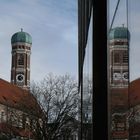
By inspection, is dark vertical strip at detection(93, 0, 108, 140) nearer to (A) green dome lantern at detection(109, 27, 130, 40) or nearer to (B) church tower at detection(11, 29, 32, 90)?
(A) green dome lantern at detection(109, 27, 130, 40)

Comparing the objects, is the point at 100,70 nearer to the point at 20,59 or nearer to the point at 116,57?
the point at 116,57

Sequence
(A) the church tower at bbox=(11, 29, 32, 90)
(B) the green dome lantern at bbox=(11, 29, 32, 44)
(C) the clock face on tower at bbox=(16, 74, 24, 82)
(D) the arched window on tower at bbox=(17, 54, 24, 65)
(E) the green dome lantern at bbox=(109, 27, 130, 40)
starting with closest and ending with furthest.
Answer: (E) the green dome lantern at bbox=(109, 27, 130, 40) → (C) the clock face on tower at bbox=(16, 74, 24, 82) → (A) the church tower at bbox=(11, 29, 32, 90) → (D) the arched window on tower at bbox=(17, 54, 24, 65) → (B) the green dome lantern at bbox=(11, 29, 32, 44)

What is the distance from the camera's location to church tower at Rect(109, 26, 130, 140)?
559cm

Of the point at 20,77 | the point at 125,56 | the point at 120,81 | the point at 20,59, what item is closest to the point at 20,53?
the point at 20,59

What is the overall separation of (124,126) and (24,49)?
375ft

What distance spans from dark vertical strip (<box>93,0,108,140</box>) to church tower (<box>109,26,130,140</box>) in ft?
5.16

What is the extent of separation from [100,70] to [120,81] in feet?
8.73

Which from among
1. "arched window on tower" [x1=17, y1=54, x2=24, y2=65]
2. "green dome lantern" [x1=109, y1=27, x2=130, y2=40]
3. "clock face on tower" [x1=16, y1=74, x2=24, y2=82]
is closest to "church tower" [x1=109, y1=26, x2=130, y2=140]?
"green dome lantern" [x1=109, y1=27, x2=130, y2=40]

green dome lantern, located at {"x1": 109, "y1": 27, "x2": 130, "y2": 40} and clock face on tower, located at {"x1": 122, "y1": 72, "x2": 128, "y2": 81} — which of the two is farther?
clock face on tower, located at {"x1": 122, "y1": 72, "x2": 128, "y2": 81}

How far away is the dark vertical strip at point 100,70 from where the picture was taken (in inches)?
339

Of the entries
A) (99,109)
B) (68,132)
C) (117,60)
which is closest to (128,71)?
(117,60)

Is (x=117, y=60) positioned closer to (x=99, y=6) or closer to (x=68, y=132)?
(x=99, y=6)

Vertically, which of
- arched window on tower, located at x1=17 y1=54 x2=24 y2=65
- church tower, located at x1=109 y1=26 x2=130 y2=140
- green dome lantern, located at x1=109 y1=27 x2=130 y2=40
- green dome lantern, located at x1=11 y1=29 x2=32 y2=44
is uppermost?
green dome lantern, located at x1=11 y1=29 x2=32 y2=44

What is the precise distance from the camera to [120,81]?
616cm
